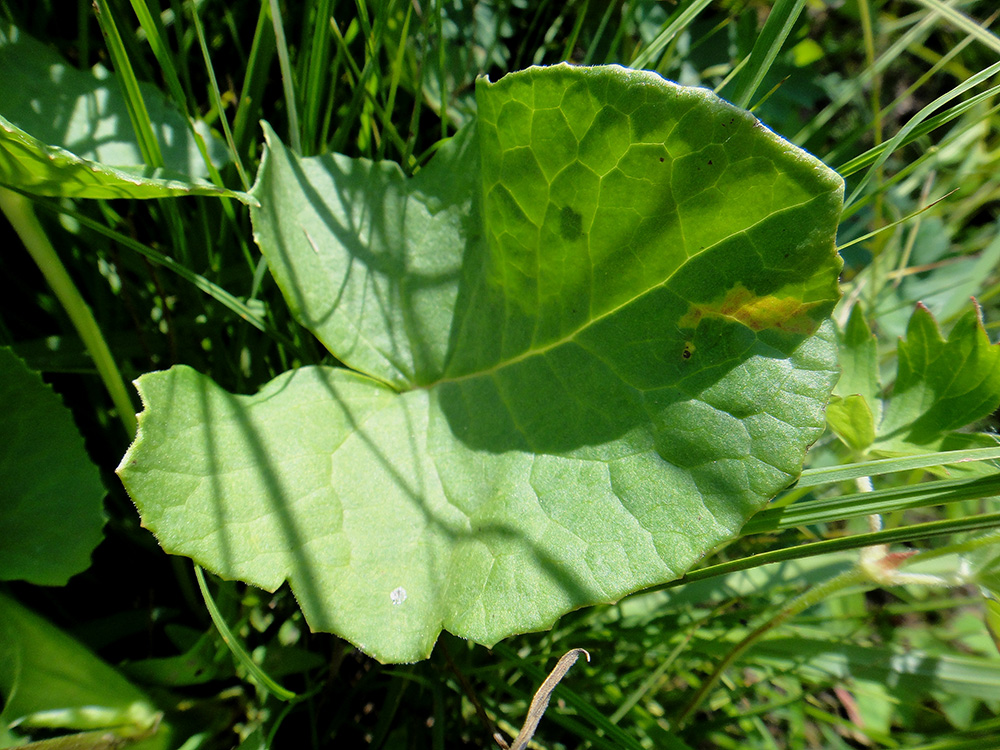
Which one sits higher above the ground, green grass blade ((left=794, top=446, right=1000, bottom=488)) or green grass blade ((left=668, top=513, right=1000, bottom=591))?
green grass blade ((left=794, top=446, right=1000, bottom=488))

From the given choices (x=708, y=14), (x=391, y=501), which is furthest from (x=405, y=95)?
(x=391, y=501)

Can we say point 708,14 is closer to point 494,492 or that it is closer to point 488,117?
point 488,117

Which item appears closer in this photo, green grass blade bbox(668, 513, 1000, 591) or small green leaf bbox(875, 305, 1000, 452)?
green grass blade bbox(668, 513, 1000, 591)

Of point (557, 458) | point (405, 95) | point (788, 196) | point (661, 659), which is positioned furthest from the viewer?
point (405, 95)

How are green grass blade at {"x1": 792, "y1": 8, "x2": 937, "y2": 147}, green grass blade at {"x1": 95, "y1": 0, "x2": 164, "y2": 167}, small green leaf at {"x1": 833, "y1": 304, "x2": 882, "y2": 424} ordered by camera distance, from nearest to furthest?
green grass blade at {"x1": 95, "y1": 0, "x2": 164, "y2": 167}, small green leaf at {"x1": 833, "y1": 304, "x2": 882, "y2": 424}, green grass blade at {"x1": 792, "y1": 8, "x2": 937, "y2": 147}

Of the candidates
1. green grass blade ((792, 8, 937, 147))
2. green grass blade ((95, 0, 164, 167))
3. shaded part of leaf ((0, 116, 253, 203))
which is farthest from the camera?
green grass blade ((792, 8, 937, 147))

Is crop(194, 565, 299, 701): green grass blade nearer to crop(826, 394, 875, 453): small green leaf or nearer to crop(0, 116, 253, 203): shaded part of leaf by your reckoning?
crop(0, 116, 253, 203): shaded part of leaf

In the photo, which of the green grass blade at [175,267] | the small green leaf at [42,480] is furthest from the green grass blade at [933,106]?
the small green leaf at [42,480]

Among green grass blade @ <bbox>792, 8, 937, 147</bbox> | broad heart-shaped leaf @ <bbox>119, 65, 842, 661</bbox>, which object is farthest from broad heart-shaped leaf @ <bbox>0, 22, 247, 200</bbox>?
green grass blade @ <bbox>792, 8, 937, 147</bbox>
